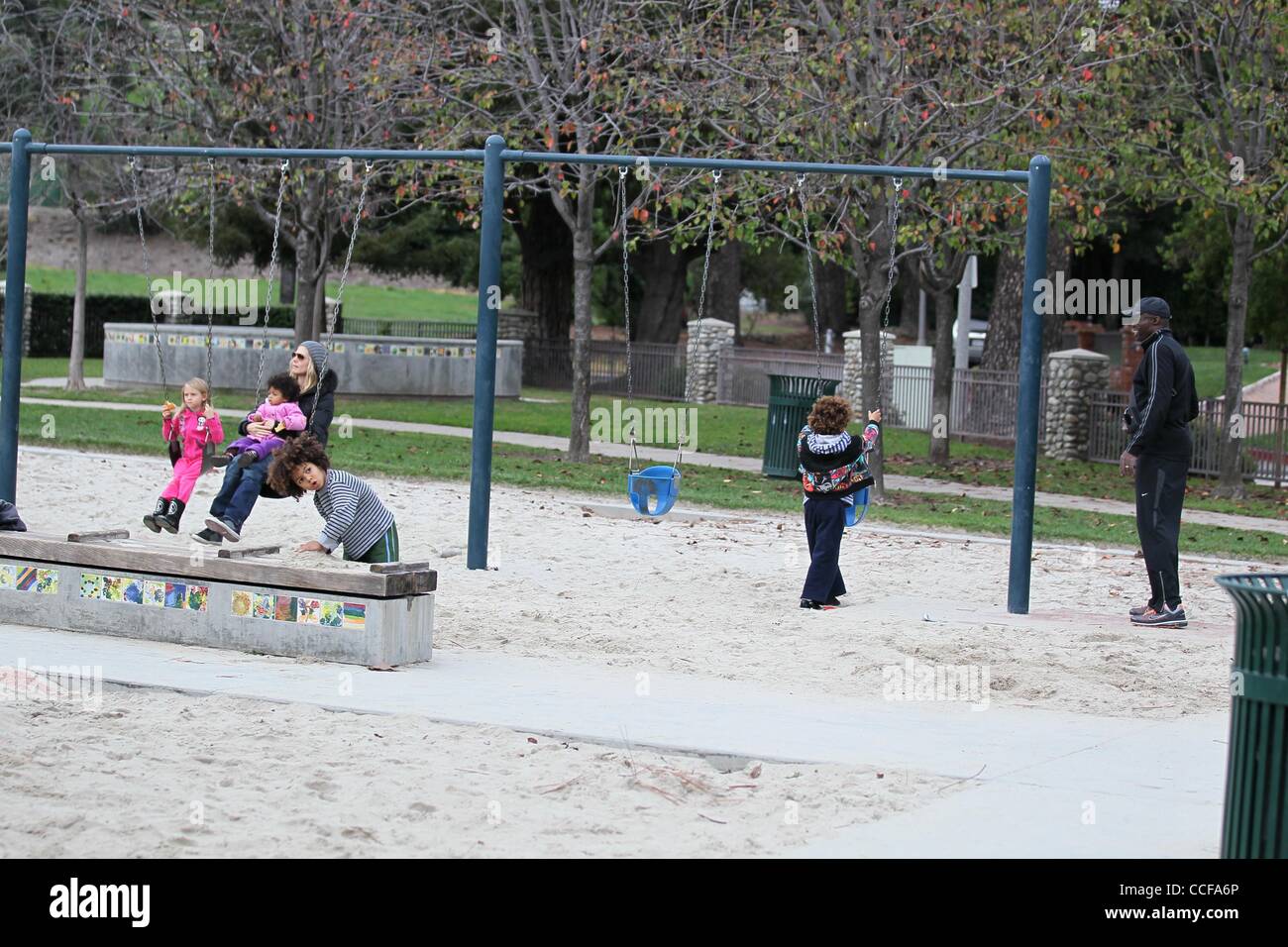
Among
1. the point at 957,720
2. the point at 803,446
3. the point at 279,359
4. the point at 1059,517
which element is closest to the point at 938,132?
the point at 1059,517

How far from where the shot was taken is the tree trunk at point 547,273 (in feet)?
124

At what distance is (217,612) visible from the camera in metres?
9.23

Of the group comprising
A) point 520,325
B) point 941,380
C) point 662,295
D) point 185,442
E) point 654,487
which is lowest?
point 654,487

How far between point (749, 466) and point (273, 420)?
11657 millimetres

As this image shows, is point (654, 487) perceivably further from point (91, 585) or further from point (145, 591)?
point (91, 585)

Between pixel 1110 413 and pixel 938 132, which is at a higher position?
pixel 938 132

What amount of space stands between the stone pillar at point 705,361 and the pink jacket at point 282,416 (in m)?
23.1

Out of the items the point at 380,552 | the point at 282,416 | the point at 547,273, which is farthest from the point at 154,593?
the point at 547,273

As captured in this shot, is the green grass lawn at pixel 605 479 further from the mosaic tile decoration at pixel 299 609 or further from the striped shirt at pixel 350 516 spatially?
the mosaic tile decoration at pixel 299 609

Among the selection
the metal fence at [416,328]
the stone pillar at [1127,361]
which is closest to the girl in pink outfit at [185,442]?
the stone pillar at [1127,361]
